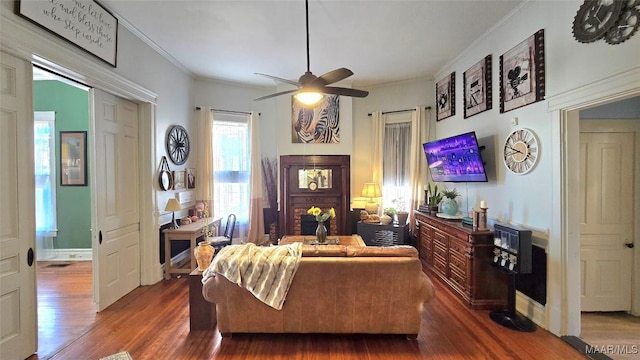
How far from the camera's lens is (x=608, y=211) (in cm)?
312

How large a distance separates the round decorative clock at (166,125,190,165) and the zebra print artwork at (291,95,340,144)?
Result: 2019mm

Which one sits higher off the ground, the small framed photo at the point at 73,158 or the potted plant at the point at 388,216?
the small framed photo at the point at 73,158

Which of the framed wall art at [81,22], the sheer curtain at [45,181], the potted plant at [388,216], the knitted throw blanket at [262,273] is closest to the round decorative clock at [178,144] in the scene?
the framed wall art at [81,22]

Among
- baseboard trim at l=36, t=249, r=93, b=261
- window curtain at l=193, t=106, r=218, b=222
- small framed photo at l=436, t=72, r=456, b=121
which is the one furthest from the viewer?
window curtain at l=193, t=106, r=218, b=222

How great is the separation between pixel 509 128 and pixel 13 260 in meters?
5.09

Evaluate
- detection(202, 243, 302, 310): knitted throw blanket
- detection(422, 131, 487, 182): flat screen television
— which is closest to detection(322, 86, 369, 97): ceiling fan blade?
detection(422, 131, 487, 182): flat screen television

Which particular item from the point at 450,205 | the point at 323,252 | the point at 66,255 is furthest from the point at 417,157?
the point at 66,255

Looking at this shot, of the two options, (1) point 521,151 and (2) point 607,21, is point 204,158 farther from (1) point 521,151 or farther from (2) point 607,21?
(2) point 607,21

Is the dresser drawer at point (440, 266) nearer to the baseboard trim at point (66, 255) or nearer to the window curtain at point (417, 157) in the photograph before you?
the window curtain at point (417, 157)

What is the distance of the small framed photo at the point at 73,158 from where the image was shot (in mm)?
4785

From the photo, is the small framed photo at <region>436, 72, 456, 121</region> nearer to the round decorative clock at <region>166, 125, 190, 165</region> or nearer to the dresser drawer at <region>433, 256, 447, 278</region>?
the dresser drawer at <region>433, 256, 447, 278</region>

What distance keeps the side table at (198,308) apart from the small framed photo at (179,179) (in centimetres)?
228

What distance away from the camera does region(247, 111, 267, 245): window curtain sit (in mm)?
5691

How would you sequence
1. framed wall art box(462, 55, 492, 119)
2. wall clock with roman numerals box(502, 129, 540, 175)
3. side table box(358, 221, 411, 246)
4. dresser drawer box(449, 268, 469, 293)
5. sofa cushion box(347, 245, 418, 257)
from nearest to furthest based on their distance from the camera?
sofa cushion box(347, 245, 418, 257) → wall clock with roman numerals box(502, 129, 540, 175) → dresser drawer box(449, 268, 469, 293) → framed wall art box(462, 55, 492, 119) → side table box(358, 221, 411, 246)
